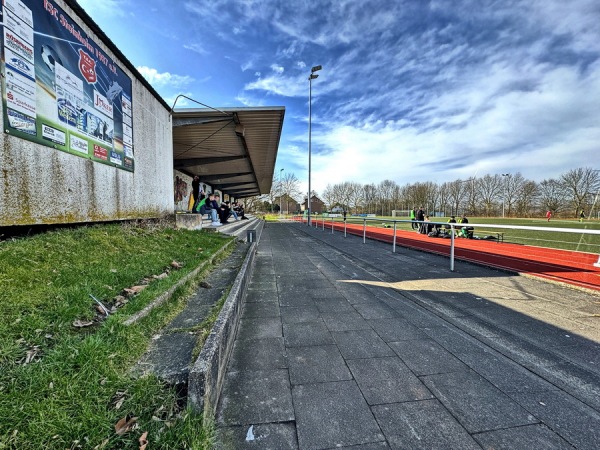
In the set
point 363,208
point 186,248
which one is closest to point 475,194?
point 363,208

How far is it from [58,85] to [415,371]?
584cm

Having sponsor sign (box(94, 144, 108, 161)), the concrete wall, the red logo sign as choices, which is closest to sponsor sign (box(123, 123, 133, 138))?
the concrete wall

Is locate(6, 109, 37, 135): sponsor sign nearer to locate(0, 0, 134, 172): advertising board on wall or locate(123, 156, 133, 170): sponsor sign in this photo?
locate(0, 0, 134, 172): advertising board on wall

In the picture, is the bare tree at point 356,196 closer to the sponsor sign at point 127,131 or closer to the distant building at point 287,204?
the distant building at point 287,204

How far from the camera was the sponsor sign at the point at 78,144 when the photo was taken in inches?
168

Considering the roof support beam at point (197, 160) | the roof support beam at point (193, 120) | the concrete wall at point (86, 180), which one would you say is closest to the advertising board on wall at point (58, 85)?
the concrete wall at point (86, 180)

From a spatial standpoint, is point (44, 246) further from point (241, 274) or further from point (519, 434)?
point (519, 434)

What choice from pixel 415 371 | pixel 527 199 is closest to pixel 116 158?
pixel 415 371

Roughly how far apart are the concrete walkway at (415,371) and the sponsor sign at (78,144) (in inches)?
146

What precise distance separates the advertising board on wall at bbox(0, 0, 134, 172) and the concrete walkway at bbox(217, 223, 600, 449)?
376 centimetres

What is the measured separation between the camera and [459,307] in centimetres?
376

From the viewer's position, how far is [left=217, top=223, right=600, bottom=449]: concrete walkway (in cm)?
165

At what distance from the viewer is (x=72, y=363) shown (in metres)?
1.64

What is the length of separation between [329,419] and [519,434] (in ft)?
3.74
